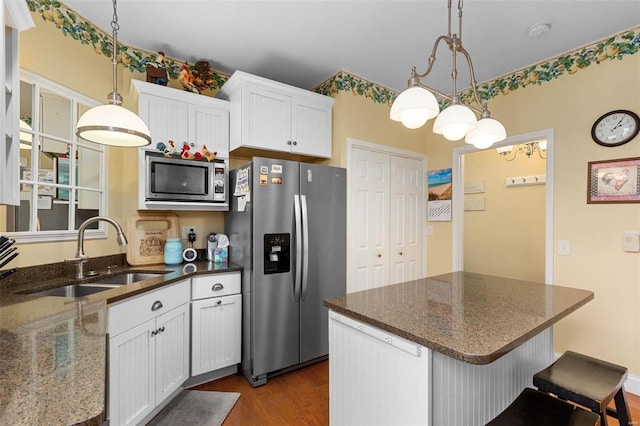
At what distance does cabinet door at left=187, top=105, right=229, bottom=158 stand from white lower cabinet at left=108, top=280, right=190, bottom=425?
1160mm

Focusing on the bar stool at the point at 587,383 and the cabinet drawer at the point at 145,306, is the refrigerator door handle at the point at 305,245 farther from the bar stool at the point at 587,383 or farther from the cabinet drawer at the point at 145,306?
the bar stool at the point at 587,383

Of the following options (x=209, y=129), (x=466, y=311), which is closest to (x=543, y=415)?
(x=466, y=311)

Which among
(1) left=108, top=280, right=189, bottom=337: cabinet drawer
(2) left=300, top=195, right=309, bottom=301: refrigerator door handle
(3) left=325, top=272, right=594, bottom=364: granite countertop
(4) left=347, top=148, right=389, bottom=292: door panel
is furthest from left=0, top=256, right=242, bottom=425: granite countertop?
(4) left=347, top=148, right=389, bottom=292: door panel

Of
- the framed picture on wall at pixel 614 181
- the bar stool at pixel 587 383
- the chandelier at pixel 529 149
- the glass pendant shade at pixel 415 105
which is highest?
the chandelier at pixel 529 149

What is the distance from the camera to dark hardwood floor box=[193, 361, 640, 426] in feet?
6.07

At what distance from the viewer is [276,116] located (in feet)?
8.49

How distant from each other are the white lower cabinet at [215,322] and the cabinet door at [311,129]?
4.31 ft

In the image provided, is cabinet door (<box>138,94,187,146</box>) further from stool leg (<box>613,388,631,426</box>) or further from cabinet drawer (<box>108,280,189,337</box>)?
stool leg (<box>613,388,631,426</box>)

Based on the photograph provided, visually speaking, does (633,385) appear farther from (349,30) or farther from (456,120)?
(349,30)

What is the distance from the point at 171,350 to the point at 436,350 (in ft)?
5.66

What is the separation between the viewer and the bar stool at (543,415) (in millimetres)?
1089

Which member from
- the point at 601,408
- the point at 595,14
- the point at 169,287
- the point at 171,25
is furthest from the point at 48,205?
the point at 595,14

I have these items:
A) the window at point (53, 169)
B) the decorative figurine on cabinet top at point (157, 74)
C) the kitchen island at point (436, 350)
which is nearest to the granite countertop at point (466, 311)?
the kitchen island at point (436, 350)

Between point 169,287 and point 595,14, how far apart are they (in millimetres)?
3466
